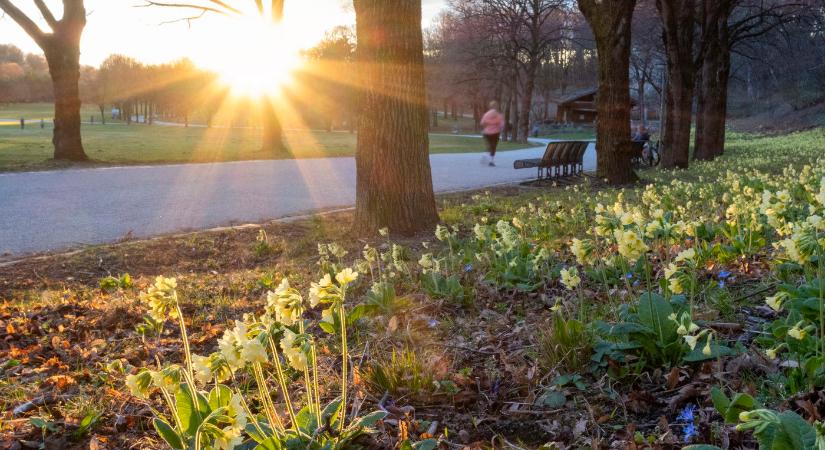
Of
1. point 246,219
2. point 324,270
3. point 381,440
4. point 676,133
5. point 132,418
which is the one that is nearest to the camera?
point 381,440

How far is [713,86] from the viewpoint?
71.2 feet

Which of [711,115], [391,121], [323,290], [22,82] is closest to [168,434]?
[323,290]

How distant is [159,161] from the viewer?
18.6 metres

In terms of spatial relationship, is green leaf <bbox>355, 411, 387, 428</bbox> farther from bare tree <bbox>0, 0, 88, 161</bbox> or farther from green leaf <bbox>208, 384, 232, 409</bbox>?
bare tree <bbox>0, 0, 88, 161</bbox>

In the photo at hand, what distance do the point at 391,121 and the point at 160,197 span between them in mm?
6087

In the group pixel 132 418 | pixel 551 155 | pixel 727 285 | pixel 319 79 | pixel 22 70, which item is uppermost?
pixel 22 70

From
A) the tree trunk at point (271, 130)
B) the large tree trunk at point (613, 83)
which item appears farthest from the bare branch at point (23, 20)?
the large tree trunk at point (613, 83)

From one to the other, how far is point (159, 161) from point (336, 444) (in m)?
18.0

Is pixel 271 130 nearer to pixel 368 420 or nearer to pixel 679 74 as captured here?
pixel 679 74

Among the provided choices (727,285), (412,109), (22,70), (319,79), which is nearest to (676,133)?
(412,109)

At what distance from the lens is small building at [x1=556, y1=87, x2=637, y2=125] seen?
71812 mm

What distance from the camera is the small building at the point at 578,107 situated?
71.8 metres

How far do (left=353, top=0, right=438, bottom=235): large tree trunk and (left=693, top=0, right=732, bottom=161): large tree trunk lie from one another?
1560cm

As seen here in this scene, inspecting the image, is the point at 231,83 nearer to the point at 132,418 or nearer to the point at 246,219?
the point at 246,219
